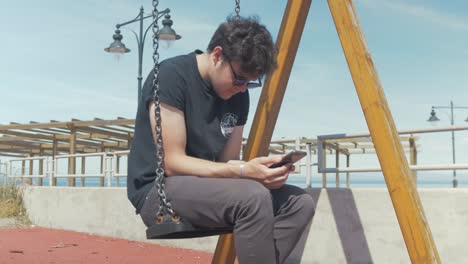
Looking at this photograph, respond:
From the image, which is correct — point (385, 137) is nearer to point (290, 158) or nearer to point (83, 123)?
point (290, 158)

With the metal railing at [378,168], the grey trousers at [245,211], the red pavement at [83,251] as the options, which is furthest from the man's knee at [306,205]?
the red pavement at [83,251]

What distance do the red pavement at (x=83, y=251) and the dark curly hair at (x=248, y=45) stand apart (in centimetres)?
522

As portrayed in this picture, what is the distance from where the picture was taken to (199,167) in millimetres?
2627

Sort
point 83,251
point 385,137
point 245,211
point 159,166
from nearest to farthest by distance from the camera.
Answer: point 245,211, point 159,166, point 385,137, point 83,251

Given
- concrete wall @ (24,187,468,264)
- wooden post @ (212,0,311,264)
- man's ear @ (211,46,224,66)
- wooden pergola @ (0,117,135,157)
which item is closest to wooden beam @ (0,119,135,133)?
wooden pergola @ (0,117,135,157)

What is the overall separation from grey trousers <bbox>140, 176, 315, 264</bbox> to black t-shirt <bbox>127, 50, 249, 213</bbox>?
0.48ft

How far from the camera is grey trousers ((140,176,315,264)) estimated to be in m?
2.42

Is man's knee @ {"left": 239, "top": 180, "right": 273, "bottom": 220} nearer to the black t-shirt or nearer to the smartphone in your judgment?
the smartphone

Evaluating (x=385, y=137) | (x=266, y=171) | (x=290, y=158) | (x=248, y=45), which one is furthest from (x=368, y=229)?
(x=248, y=45)

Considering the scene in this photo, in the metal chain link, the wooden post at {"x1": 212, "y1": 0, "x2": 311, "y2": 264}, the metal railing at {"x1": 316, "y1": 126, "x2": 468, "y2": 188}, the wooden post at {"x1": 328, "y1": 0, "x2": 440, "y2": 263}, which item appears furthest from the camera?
the metal railing at {"x1": 316, "y1": 126, "x2": 468, "y2": 188}

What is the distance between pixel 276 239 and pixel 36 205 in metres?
11.4

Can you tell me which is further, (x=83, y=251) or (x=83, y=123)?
(x=83, y=123)

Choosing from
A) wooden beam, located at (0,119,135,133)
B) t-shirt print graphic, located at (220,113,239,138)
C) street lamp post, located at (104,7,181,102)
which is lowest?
wooden beam, located at (0,119,135,133)

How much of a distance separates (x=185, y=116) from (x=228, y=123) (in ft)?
0.90
